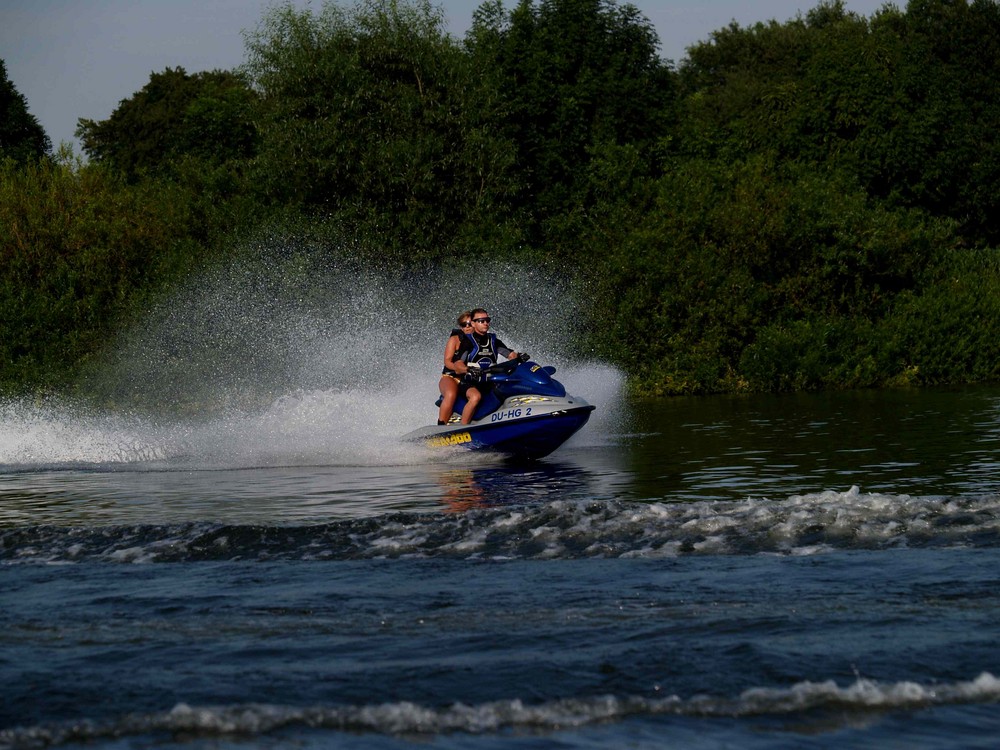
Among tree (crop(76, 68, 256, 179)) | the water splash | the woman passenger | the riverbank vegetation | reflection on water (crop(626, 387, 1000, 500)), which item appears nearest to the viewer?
reflection on water (crop(626, 387, 1000, 500))

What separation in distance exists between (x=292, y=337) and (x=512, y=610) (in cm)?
Result: 2251

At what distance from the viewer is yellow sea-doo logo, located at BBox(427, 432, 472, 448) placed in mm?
14703

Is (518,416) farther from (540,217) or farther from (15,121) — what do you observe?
(15,121)

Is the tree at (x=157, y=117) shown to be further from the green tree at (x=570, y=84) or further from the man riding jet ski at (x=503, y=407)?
the man riding jet ski at (x=503, y=407)

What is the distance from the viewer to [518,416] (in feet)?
47.0

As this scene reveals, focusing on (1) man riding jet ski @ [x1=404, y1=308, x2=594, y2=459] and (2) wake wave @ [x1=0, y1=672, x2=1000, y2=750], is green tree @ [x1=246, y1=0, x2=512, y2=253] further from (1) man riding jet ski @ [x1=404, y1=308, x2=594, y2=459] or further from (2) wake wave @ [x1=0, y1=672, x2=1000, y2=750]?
(2) wake wave @ [x1=0, y1=672, x2=1000, y2=750]

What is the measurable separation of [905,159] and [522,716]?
41565mm

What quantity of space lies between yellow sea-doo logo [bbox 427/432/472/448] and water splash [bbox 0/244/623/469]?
5749mm

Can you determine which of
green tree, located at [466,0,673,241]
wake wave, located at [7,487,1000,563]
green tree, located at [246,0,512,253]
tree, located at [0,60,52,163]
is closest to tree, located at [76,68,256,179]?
tree, located at [0,60,52,163]

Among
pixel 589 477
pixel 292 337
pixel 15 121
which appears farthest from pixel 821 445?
pixel 15 121

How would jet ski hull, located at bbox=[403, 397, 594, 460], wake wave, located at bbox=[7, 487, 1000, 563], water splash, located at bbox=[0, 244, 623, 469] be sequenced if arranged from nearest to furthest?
wake wave, located at bbox=[7, 487, 1000, 563] < jet ski hull, located at bbox=[403, 397, 594, 460] < water splash, located at bbox=[0, 244, 623, 469]

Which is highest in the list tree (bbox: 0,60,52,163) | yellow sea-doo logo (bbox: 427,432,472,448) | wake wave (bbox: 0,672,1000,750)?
tree (bbox: 0,60,52,163)

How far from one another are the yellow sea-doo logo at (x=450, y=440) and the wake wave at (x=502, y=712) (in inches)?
366

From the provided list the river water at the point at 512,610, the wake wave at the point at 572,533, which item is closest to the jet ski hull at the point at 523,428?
the river water at the point at 512,610
